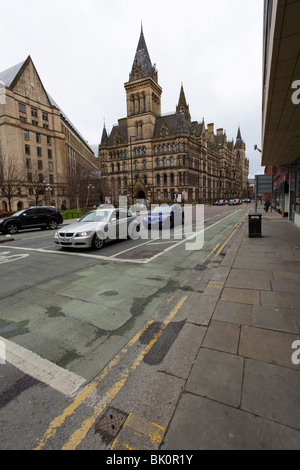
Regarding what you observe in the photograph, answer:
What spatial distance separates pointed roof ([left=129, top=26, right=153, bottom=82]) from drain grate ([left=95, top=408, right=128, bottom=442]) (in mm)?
75351

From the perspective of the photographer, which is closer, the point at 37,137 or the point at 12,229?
the point at 12,229

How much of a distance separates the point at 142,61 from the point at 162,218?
67.8m

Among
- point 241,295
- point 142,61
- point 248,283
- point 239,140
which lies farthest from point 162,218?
point 239,140

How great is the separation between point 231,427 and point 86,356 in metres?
1.94

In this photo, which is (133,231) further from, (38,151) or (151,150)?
(151,150)

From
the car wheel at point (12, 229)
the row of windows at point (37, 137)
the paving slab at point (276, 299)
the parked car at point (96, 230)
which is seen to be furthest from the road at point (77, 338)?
the row of windows at point (37, 137)

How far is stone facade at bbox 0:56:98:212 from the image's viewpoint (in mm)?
49750

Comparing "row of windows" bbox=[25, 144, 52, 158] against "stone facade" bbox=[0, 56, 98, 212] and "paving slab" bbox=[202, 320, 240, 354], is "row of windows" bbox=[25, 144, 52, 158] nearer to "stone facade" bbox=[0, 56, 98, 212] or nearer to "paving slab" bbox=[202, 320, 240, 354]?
"stone facade" bbox=[0, 56, 98, 212]

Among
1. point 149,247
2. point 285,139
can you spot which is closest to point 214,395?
point 149,247

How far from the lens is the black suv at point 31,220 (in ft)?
51.7

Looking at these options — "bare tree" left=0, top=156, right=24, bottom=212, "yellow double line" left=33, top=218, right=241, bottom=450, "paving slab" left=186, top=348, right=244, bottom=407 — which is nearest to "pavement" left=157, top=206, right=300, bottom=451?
"paving slab" left=186, top=348, right=244, bottom=407

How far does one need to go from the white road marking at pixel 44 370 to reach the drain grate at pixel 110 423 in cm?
51

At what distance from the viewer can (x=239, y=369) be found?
2762mm

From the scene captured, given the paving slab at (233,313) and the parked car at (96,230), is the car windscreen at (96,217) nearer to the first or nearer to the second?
the parked car at (96,230)
